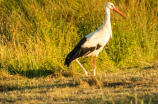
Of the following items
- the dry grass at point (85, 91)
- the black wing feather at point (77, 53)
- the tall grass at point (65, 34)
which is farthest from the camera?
the tall grass at point (65, 34)

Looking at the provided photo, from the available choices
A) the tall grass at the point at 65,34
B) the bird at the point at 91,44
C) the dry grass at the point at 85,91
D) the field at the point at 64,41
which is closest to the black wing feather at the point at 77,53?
the bird at the point at 91,44


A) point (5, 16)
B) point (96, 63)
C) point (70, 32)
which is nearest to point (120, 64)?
point (96, 63)

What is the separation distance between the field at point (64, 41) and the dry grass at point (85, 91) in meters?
0.06

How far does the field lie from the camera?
785 centimetres

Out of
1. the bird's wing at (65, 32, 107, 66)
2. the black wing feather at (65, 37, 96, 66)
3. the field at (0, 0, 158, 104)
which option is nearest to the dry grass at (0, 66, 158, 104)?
the field at (0, 0, 158, 104)

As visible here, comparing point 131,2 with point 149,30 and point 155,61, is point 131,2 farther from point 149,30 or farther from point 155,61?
point 155,61

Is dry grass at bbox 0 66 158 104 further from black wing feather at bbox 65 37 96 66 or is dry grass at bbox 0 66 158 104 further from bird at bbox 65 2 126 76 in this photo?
bird at bbox 65 2 126 76

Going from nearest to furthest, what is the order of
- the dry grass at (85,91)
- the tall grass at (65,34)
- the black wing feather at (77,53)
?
the dry grass at (85,91)
the black wing feather at (77,53)
the tall grass at (65,34)

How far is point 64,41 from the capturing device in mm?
9039

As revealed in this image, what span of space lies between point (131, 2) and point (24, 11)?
3144 mm

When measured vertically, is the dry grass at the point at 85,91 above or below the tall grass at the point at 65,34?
below

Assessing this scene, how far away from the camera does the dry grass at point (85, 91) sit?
495 centimetres

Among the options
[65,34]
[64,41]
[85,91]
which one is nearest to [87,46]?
[64,41]

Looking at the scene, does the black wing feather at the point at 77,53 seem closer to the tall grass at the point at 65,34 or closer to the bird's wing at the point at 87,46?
the bird's wing at the point at 87,46
